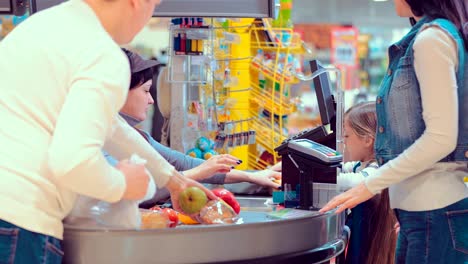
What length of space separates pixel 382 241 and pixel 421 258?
2.48 ft

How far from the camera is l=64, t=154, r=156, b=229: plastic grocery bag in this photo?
90.7 inches

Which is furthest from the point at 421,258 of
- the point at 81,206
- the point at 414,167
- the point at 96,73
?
the point at 96,73

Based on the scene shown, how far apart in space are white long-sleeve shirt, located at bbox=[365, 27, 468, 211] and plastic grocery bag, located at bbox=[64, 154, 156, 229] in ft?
2.55

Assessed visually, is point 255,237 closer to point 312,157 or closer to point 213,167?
point 312,157

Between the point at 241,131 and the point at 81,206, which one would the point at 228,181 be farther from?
the point at 81,206

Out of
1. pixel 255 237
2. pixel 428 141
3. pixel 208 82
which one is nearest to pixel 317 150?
pixel 428 141

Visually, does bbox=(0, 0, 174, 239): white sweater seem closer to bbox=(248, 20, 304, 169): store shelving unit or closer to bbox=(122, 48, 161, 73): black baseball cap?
bbox=(122, 48, 161, 73): black baseball cap

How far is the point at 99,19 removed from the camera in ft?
7.08

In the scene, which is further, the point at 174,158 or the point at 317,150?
the point at 174,158

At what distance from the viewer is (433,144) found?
249cm

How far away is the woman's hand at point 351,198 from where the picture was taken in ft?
8.54

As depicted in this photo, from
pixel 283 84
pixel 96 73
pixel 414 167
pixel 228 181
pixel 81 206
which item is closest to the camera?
pixel 96 73

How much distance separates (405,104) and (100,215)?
1.04 m

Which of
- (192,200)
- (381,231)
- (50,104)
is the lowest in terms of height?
(381,231)
